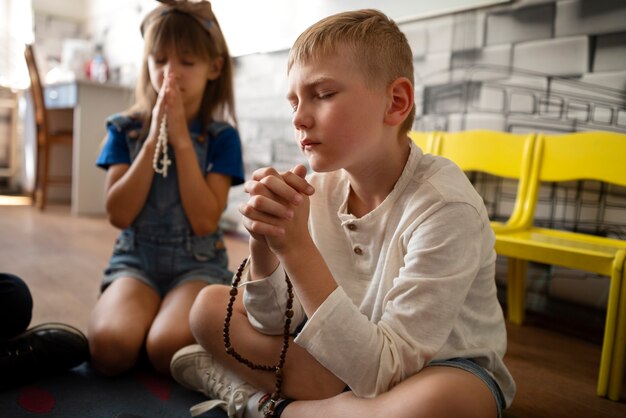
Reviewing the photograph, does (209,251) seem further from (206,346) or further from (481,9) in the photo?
(481,9)

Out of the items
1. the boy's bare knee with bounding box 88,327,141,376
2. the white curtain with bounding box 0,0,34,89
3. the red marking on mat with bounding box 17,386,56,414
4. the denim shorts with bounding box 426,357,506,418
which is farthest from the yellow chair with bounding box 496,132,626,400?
the white curtain with bounding box 0,0,34,89

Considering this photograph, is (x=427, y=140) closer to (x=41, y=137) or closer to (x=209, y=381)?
(x=209, y=381)

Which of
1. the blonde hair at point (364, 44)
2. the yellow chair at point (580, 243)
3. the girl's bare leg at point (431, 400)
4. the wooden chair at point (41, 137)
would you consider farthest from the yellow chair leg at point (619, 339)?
the wooden chair at point (41, 137)

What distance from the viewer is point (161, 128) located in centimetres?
113

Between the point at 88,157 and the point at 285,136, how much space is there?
1.33 m

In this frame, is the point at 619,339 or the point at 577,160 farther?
the point at 577,160

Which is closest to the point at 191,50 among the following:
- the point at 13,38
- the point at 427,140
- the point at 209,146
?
the point at 209,146

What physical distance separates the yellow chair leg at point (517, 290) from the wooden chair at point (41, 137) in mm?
2651

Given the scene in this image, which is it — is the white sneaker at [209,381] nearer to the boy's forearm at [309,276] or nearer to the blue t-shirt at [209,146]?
the boy's forearm at [309,276]

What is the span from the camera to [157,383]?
3.14ft

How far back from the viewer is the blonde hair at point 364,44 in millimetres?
691

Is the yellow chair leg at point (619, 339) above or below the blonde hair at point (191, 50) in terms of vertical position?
below

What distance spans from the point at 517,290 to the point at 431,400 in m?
1.01

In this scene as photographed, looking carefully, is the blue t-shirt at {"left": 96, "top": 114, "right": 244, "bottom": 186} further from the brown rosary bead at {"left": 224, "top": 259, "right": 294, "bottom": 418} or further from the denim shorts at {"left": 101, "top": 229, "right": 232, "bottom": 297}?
the brown rosary bead at {"left": 224, "top": 259, "right": 294, "bottom": 418}
